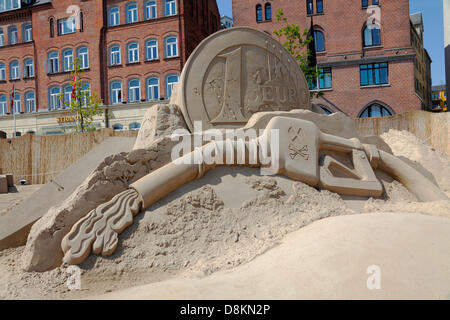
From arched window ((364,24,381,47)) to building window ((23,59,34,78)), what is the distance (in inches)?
731

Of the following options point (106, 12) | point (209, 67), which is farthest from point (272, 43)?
point (106, 12)

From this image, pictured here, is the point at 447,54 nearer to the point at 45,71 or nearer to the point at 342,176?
the point at 342,176

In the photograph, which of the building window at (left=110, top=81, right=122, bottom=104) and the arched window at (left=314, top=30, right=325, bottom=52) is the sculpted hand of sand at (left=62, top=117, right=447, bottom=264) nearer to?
the arched window at (left=314, top=30, right=325, bottom=52)

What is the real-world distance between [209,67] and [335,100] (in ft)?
53.0

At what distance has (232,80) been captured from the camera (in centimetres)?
553

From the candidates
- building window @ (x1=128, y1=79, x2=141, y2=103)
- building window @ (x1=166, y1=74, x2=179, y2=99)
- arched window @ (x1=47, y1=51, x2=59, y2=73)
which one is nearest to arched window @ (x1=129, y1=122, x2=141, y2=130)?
building window @ (x1=128, y1=79, x2=141, y2=103)

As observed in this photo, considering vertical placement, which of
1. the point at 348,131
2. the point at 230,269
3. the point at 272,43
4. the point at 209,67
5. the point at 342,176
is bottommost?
the point at 230,269

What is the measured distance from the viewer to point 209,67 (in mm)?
5461

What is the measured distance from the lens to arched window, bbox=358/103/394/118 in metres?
19.9

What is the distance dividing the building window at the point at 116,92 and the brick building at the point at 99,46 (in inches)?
2.0

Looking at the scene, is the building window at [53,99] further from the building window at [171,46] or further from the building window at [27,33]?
the building window at [171,46]

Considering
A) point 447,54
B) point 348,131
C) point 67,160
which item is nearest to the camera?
point 348,131

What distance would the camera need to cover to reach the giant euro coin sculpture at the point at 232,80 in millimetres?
5383

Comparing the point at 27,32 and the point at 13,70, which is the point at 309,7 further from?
the point at 13,70
